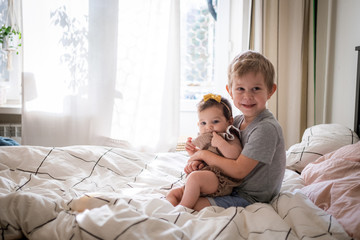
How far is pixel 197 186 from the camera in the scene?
1216 mm

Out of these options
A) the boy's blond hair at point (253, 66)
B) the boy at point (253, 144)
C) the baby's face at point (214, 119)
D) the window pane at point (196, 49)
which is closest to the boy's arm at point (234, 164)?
the boy at point (253, 144)

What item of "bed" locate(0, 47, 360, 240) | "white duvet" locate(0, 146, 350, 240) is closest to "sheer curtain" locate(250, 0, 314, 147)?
"bed" locate(0, 47, 360, 240)

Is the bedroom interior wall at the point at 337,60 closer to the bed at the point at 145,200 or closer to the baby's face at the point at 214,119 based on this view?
the bed at the point at 145,200

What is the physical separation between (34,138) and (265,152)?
6.80 ft

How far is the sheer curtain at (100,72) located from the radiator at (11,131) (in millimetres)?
204

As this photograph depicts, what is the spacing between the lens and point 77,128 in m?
2.64

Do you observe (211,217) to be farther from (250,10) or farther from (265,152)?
(250,10)

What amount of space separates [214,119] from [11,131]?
210 cm

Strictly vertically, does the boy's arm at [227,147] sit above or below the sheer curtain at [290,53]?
below

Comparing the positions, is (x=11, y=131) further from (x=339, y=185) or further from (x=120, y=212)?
(x=339, y=185)

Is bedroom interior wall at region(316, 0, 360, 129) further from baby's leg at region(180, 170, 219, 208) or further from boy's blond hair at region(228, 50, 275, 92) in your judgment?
baby's leg at region(180, 170, 219, 208)

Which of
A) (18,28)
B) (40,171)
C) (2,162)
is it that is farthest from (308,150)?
(18,28)

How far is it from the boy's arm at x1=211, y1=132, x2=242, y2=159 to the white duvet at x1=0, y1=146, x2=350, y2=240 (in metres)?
0.21

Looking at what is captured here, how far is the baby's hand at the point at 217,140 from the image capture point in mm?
1274
